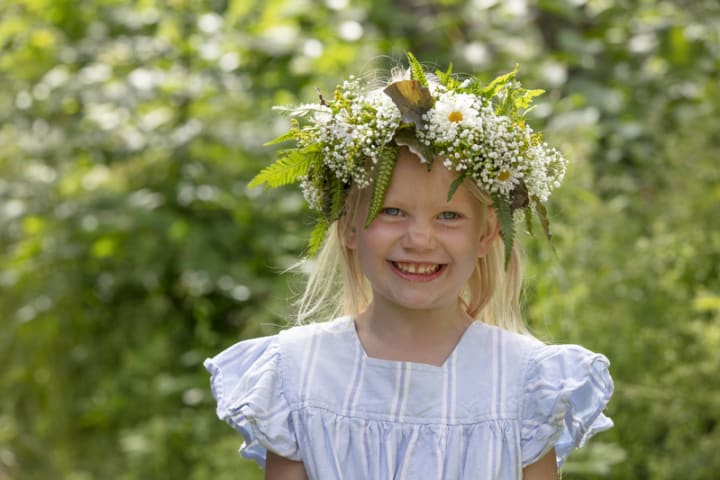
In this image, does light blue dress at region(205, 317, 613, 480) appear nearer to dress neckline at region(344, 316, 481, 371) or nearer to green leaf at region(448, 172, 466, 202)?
dress neckline at region(344, 316, 481, 371)

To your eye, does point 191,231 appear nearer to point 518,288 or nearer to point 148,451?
point 148,451

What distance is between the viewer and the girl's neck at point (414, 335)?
2.58 meters

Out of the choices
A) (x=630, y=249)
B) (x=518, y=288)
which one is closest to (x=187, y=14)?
(x=630, y=249)

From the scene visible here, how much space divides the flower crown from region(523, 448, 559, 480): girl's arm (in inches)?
17.2

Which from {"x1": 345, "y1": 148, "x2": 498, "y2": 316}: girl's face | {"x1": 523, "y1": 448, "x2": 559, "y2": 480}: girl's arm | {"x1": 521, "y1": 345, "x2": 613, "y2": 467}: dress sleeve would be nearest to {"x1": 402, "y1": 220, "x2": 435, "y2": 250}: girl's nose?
{"x1": 345, "y1": 148, "x2": 498, "y2": 316}: girl's face

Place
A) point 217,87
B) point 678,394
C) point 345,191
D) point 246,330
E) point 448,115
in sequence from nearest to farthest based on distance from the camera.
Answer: point 448,115
point 345,191
point 678,394
point 246,330
point 217,87

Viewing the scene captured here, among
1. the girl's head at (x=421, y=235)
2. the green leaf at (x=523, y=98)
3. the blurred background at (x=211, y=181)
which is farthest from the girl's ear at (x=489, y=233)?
the blurred background at (x=211, y=181)

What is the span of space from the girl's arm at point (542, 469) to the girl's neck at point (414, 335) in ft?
0.93

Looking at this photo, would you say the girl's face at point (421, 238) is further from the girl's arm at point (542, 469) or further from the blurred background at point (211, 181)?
the blurred background at point (211, 181)

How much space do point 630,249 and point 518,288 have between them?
1.82 metres

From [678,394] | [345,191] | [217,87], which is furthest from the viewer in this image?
[217,87]

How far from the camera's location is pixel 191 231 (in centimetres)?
499

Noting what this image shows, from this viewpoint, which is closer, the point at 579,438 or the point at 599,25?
the point at 579,438

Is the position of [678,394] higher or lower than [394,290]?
lower
